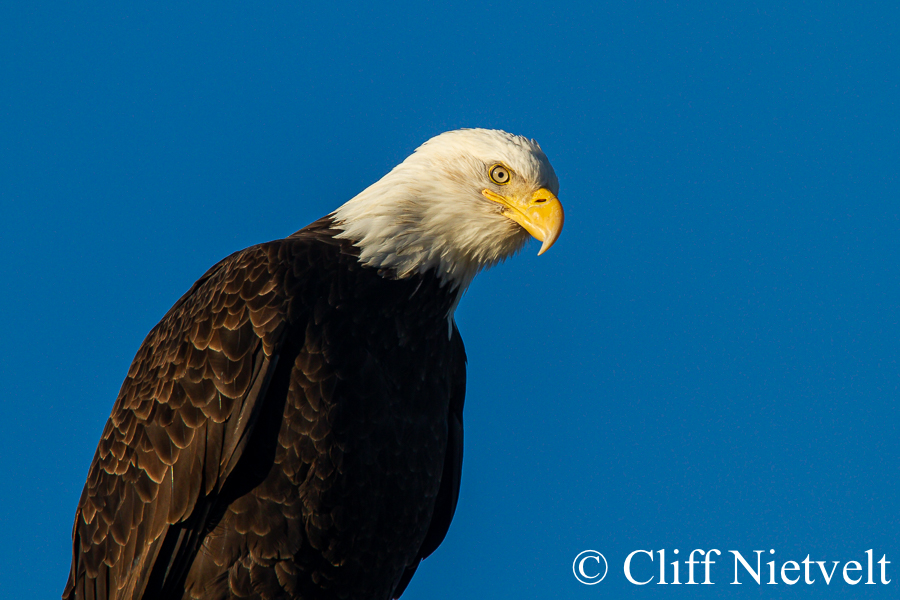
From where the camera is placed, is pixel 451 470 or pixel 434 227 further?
pixel 451 470

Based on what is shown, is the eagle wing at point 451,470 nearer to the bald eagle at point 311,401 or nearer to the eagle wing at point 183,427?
the bald eagle at point 311,401

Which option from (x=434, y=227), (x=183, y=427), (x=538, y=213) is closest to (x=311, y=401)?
(x=183, y=427)

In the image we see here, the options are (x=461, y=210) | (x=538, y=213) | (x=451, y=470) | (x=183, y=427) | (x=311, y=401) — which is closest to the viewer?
(x=311, y=401)

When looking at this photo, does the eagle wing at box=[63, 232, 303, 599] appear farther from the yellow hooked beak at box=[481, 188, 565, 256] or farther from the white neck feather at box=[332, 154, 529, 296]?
the yellow hooked beak at box=[481, 188, 565, 256]

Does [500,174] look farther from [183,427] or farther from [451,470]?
[183,427]

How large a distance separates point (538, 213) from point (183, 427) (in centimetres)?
184

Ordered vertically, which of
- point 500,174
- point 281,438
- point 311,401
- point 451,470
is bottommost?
point 281,438

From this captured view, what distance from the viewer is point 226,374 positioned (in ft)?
12.1

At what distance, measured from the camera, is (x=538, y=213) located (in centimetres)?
394

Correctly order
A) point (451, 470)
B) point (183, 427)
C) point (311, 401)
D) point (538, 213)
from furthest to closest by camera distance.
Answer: point (451, 470) < point (538, 213) < point (183, 427) < point (311, 401)

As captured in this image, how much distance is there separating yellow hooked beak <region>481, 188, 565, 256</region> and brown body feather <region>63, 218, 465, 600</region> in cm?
48

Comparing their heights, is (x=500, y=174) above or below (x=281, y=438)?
above

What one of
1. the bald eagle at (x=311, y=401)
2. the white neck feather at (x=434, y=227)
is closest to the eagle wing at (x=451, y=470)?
the bald eagle at (x=311, y=401)

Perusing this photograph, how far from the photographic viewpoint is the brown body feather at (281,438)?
362 cm
